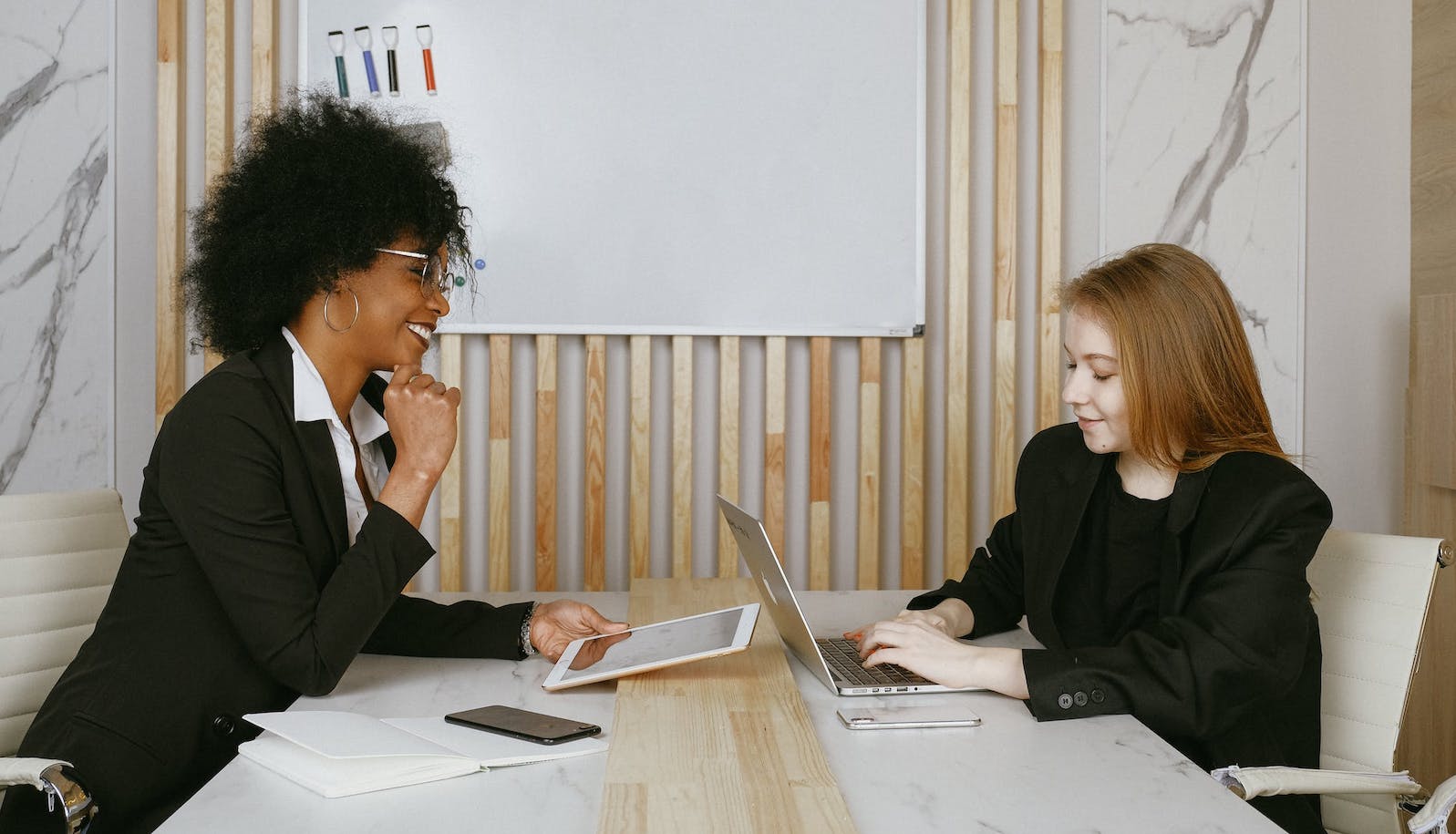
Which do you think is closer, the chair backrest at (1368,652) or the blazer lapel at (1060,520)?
the chair backrest at (1368,652)

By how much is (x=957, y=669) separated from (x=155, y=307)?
8.36 ft

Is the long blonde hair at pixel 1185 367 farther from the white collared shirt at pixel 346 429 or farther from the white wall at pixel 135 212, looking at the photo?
the white wall at pixel 135 212

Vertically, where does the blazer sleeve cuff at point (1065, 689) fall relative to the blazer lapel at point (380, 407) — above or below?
below

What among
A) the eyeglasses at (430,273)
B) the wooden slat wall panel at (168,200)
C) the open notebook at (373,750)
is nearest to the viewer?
the open notebook at (373,750)

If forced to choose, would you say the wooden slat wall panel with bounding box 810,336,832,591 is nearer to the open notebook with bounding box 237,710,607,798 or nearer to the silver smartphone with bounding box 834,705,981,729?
the silver smartphone with bounding box 834,705,981,729

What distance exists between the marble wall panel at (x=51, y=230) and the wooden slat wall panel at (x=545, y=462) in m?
1.18

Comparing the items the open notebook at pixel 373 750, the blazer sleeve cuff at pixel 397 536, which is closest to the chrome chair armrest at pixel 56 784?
the open notebook at pixel 373 750

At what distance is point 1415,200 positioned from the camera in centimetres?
267

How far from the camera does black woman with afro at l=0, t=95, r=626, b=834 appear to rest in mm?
1477

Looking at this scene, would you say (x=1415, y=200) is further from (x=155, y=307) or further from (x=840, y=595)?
(x=155, y=307)

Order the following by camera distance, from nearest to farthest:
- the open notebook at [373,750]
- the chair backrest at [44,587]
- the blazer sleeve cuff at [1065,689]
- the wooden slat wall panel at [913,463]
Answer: the open notebook at [373,750] < the blazer sleeve cuff at [1065,689] < the chair backrest at [44,587] < the wooden slat wall panel at [913,463]

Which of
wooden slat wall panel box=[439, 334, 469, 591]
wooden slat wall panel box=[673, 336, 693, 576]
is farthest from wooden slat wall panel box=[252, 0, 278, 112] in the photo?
wooden slat wall panel box=[673, 336, 693, 576]

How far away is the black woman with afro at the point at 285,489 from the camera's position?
4.84 feet

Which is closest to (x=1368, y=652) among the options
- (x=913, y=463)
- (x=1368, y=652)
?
(x=1368, y=652)
